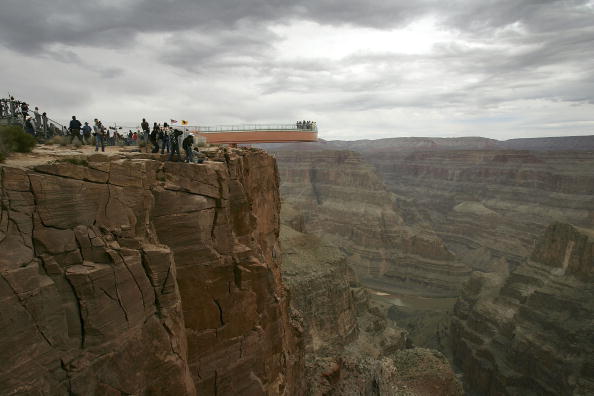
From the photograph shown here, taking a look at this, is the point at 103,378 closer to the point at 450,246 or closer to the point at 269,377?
the point at 269,377

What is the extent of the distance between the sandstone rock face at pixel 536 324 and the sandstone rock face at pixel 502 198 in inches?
1736

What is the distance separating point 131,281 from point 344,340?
43.7m

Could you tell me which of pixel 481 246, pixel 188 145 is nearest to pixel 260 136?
pixel 188 145

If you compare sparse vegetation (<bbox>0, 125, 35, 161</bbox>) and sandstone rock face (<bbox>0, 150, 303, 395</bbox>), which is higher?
sparse vegetation (<bbox>0, 125, 35, 161</bbox>)

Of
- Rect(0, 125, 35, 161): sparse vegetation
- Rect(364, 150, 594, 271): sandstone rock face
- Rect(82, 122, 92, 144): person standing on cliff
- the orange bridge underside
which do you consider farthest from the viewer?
Rect(364, 150, 594, 271): sandstone rock face

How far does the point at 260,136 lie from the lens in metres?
42.1

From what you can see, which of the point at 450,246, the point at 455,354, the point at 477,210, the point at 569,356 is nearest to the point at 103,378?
the point at 569,356

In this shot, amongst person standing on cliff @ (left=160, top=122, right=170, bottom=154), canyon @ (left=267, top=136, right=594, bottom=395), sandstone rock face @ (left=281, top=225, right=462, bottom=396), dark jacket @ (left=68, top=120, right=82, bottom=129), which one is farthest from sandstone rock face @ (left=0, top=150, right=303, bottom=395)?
canyon @ (left=267, top=136, right=594, bottom=395)

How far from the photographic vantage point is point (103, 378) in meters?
9.58

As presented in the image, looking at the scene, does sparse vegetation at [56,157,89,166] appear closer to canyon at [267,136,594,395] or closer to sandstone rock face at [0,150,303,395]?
sandstone rock face at [0,150,303,395]

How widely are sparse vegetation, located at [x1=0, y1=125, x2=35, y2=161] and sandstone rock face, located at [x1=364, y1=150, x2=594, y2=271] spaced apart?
112440mm

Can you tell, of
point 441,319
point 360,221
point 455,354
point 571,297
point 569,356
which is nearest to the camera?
point 569,356

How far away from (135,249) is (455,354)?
61985mm

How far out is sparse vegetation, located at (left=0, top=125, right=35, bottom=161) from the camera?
1108 centimetres
